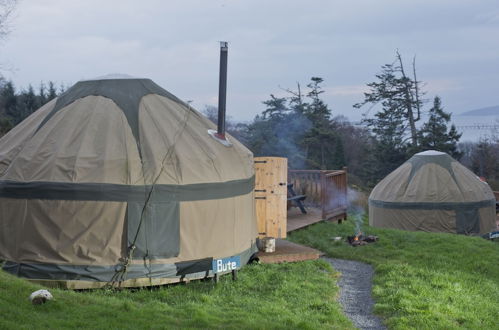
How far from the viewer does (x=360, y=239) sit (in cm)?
1108

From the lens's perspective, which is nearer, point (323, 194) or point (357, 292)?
point (357, 292)

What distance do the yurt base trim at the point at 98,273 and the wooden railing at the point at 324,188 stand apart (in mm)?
5649

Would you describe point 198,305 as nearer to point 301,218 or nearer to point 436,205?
point 301,218

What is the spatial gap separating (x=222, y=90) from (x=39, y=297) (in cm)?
387

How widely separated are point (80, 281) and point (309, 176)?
7.30 meters

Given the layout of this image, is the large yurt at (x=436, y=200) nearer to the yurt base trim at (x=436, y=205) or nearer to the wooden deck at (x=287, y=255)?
the yurt base trim at (x=436, y=205)

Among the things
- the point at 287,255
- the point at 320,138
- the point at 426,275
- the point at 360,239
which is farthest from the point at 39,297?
the point at 320,138

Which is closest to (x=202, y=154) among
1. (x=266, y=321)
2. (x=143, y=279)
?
(x=143, y=279)

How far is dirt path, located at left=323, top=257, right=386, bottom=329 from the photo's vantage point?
635 centimetres

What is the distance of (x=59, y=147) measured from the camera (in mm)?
7043

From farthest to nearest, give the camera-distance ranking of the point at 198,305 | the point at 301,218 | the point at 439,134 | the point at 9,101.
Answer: the point at 439,134, the point at 9,101, the point at 301,218, the point at 198,305

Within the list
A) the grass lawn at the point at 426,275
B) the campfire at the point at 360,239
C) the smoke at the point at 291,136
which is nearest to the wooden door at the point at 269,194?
the grass lawn at the point at 426,275

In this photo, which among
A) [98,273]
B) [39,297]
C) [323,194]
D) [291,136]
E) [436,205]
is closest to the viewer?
[39,297]

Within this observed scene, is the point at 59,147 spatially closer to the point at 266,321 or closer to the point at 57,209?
the point at 57,209
